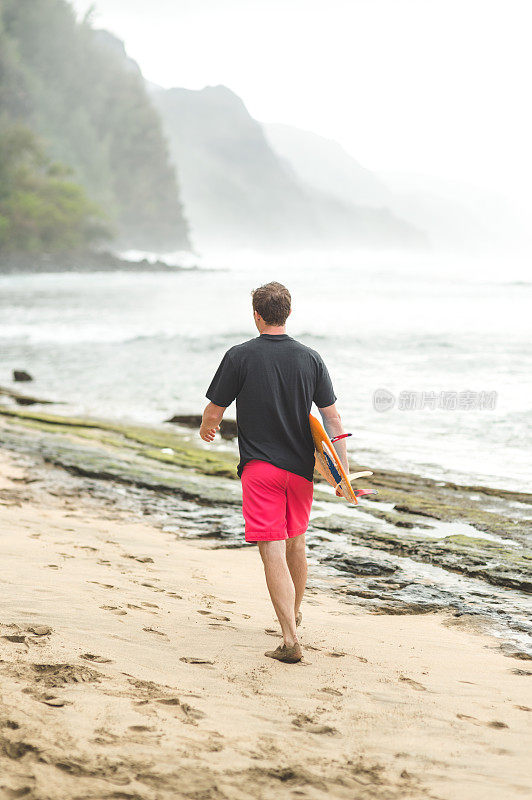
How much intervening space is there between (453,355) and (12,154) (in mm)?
66807

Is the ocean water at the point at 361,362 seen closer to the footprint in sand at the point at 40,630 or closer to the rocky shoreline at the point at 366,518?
the rocky shoreline at the point at 366,518

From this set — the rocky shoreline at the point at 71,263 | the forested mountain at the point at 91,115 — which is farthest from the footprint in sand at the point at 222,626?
the forested mountain at the point at 91,115

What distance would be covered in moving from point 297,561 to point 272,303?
1.30m

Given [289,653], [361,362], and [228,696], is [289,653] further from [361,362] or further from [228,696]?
[361,362]

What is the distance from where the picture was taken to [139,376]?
18594mm

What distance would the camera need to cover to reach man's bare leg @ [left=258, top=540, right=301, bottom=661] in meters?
3.61

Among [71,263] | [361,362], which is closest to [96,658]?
[361,362]

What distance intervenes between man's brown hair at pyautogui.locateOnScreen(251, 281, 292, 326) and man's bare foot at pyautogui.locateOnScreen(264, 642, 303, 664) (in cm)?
155

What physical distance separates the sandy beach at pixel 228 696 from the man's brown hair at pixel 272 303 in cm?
163

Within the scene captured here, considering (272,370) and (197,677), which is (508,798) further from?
(272,370)

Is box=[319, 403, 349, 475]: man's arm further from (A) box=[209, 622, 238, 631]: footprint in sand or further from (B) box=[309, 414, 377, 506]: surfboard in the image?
(A) box=[209, 622, 238, 631]: footprint in sand

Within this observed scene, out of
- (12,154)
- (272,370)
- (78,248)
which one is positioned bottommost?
(272,370)

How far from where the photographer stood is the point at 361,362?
2130cm

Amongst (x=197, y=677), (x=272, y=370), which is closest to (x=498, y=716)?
(x=197, y=677)
